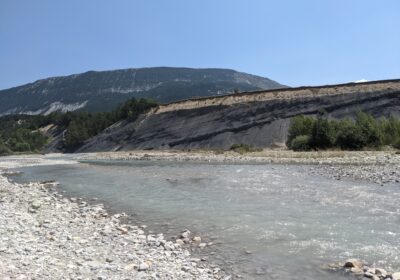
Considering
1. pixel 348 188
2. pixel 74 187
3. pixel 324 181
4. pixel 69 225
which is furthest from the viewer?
pixel 74 187

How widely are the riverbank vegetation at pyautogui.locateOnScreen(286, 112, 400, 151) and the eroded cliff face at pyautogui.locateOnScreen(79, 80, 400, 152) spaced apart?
19109mm

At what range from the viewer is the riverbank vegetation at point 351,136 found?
53562 millimetres

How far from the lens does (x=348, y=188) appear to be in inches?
891

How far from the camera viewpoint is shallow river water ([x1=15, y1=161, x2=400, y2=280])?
35.2 ft

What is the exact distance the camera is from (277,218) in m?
15.7

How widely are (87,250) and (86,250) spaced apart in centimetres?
3

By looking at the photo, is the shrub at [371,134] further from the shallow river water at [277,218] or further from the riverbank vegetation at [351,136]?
the shallow river water at [277,218]

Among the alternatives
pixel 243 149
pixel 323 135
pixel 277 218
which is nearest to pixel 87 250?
pixel 277 218

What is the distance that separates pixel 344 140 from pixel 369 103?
29055 millimetres

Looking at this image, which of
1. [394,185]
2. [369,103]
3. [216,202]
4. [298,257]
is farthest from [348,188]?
[369,103]

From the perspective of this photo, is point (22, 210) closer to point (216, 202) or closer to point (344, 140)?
point (216, 202)

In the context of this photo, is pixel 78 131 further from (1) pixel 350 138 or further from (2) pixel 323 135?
(1) pixel 350 138

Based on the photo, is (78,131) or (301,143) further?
(78,131)

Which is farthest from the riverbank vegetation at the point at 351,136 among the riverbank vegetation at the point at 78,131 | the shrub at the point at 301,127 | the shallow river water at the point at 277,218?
the riverbank vegetation at the point at 78,131
